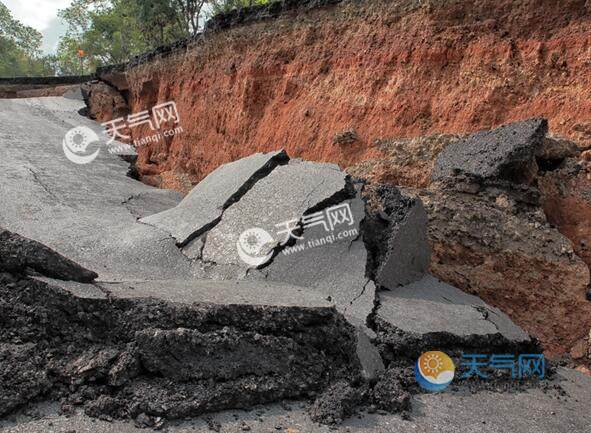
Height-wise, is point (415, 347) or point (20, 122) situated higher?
point (20, 122)

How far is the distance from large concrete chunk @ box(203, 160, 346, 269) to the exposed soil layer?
231 cm

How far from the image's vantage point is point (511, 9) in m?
5.86

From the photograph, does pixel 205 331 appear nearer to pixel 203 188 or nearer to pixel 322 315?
pixel 322 315

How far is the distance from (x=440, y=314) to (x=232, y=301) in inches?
66.4

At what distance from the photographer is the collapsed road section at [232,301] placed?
2.14m

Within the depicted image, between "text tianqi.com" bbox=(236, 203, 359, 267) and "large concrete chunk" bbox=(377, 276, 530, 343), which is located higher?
"text tianqi.com" bbox=(236, 203, 359, 267)

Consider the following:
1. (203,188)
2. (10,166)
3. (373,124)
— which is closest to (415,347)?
(203,188)

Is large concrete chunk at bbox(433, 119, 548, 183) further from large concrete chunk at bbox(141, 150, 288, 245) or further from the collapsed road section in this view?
large concrete chunk at bbox(141, 150, 288, 245)

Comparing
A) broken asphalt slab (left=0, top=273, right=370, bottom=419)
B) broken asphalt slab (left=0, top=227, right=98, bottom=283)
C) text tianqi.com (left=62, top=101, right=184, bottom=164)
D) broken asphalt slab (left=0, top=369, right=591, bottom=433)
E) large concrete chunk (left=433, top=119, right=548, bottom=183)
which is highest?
text tianqi.com (left=62, top=101, right=184, bottom=164)

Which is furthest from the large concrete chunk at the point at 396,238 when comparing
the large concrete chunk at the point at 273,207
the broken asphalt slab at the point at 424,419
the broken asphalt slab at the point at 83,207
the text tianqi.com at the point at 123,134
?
the text tianqi.com at the point at 123,134

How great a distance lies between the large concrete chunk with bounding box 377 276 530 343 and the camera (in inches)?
122

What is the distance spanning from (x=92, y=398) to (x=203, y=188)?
11.1 feet

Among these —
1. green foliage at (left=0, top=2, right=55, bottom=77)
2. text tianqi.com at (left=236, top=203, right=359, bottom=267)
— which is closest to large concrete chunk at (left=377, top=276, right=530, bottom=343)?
text tianqi.com at (left=236, top=203, right=359, bottom=267)

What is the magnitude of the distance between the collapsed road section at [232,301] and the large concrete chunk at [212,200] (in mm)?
Result: 20
